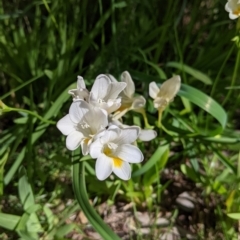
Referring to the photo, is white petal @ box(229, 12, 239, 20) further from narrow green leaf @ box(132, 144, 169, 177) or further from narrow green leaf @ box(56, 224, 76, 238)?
Answer: narrow green leaf @ box(56, 224, 76, 238)

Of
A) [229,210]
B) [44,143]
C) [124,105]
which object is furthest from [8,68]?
[229,210]

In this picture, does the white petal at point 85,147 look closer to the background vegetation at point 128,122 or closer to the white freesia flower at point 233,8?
the background vegetation at point 128,122

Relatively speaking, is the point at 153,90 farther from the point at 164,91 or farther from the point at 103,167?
the point at 103,167

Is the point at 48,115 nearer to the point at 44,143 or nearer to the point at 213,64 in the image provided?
the point at 44,143

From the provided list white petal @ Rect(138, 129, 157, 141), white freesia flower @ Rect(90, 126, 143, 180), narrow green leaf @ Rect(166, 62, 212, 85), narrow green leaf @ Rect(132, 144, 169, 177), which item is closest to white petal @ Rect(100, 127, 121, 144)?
white freesia flower @ Rect(90, 126, 143, 180)

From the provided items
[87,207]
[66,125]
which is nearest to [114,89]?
[66,125]

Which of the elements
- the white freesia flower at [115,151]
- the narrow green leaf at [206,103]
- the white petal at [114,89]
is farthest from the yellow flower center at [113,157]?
the narrow green leaf at [206,103]
